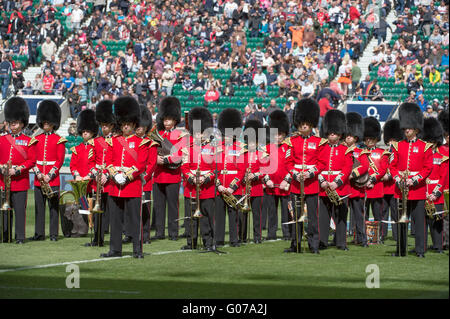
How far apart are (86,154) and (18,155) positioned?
103 cm

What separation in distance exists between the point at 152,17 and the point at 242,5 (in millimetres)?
3266

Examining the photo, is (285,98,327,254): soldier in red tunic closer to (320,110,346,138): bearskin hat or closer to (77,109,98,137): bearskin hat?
(320,110,346,138): bearskin hat

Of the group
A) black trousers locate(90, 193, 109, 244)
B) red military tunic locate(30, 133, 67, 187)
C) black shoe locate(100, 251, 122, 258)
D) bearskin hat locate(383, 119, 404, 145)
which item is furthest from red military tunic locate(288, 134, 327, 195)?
red military tunic locate(30, 133, 67, 187)

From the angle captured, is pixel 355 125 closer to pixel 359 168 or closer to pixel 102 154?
pixel 359 168

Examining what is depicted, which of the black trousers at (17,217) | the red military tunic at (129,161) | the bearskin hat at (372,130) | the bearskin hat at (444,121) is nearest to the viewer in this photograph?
the red military tunic at (129,161)

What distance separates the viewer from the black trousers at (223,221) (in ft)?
41.2

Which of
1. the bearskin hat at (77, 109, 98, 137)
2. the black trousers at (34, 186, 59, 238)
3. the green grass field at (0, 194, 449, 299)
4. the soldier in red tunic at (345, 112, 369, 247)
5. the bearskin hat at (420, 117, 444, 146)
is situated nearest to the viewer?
the green grass field at (0, 194, 449, 299)

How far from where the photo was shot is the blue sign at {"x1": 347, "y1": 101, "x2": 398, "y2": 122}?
Result: 24.1 meters

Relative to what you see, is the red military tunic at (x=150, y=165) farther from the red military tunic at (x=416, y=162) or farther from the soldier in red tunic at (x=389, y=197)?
the soldier in red tunic at (x=389, y=197)

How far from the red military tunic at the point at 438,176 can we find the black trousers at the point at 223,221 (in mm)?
2609

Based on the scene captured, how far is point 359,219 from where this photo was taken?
43.3 feet

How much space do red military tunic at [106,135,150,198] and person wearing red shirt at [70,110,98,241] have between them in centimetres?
175

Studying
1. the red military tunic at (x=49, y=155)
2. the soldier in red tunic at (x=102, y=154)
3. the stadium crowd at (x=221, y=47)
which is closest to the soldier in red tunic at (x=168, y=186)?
the soldier in red tunic at (x=102, y=154)

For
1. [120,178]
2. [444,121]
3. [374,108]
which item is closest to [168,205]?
[120,178]
